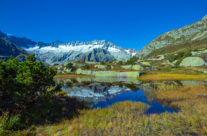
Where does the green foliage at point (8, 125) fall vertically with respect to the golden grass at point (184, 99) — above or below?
above

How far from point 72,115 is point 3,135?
566 cm

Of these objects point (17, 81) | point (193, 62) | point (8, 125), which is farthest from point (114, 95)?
point (193, 62)

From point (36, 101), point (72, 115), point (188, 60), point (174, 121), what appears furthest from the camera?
point (188, 60)

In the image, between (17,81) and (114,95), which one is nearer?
(17,81)

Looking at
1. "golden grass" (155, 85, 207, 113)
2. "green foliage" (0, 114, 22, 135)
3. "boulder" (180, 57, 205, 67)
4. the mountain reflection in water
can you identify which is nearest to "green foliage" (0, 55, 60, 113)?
"green foliage" (0, 114, 22, 135)

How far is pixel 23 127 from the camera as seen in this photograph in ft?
28.6

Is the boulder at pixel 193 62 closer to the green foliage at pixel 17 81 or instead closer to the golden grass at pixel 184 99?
the golden grass at pixel 184 99

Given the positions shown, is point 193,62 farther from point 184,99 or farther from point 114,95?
point 114,95

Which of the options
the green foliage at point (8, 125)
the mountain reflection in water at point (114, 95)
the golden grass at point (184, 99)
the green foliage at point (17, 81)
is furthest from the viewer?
the mountain reflection in water at point (114, 95)

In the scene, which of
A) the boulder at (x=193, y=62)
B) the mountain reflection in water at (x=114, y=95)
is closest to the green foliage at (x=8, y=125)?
the mountain reflection in water at (x=114, y=95)

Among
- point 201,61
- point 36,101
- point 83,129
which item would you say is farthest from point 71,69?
point 201,61

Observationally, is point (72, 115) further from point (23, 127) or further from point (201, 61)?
point (201, 61)

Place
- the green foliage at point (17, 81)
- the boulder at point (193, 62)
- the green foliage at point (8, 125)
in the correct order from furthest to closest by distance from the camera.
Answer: the boulder at point (193, 62)
the green foliage at point (17, 81)
the green foliage at point (8, 125)

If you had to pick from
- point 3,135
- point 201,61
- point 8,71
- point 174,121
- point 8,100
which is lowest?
point 174,121
